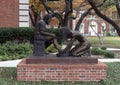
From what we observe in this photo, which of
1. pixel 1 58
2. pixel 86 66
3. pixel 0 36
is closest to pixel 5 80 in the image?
pixel 86 66

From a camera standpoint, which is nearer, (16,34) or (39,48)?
(39,48)

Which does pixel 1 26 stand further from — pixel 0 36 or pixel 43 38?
pixel 43 38

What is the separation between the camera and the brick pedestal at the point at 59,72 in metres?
10.1

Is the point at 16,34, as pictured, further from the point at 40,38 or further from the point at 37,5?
the point at 37,5

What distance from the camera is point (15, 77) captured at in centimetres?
1055

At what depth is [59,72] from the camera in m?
10.2

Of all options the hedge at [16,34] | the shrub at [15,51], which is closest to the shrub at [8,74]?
the shrub at [15,51]

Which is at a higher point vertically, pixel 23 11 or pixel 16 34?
pixel 23 11

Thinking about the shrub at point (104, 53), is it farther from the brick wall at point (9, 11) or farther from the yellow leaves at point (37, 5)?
the yellow leaves at point (37, 5)

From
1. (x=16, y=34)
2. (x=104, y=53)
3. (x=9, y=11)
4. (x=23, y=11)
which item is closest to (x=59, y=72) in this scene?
(x=104, y=53)

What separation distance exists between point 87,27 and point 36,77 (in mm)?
66240

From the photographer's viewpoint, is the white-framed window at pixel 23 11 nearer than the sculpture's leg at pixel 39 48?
No

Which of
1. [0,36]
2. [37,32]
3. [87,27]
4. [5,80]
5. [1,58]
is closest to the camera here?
[5,80]

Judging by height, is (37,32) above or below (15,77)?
above
